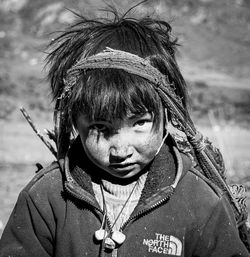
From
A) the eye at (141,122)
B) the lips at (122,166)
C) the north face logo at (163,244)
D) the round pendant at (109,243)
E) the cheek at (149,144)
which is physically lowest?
the round pendant at (109,243)

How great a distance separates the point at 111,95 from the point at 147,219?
558mm

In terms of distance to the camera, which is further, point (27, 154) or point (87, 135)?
point (27, 154)

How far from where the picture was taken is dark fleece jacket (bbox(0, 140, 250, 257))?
2.41 m

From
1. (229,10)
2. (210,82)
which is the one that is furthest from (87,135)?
(229,10)

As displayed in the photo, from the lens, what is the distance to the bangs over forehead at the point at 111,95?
2.18 meters

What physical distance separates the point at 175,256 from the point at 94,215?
1.21 ft

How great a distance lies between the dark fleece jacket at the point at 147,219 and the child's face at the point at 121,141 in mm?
161

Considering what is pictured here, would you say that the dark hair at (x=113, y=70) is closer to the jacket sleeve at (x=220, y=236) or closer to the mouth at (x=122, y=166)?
the mouth at (x=122, y=166)

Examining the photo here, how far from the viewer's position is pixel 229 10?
752 inches

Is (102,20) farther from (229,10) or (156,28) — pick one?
(229,10)

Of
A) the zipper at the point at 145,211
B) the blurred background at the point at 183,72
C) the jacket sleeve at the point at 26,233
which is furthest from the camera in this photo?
the blurred background at the point at 183,72

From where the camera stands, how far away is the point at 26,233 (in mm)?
2502

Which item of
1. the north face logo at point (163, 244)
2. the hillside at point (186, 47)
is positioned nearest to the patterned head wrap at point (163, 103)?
the north face logo at point (163, 244)

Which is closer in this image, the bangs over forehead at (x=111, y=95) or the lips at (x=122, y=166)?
the bangs over forehead at (x=111, y=95)
